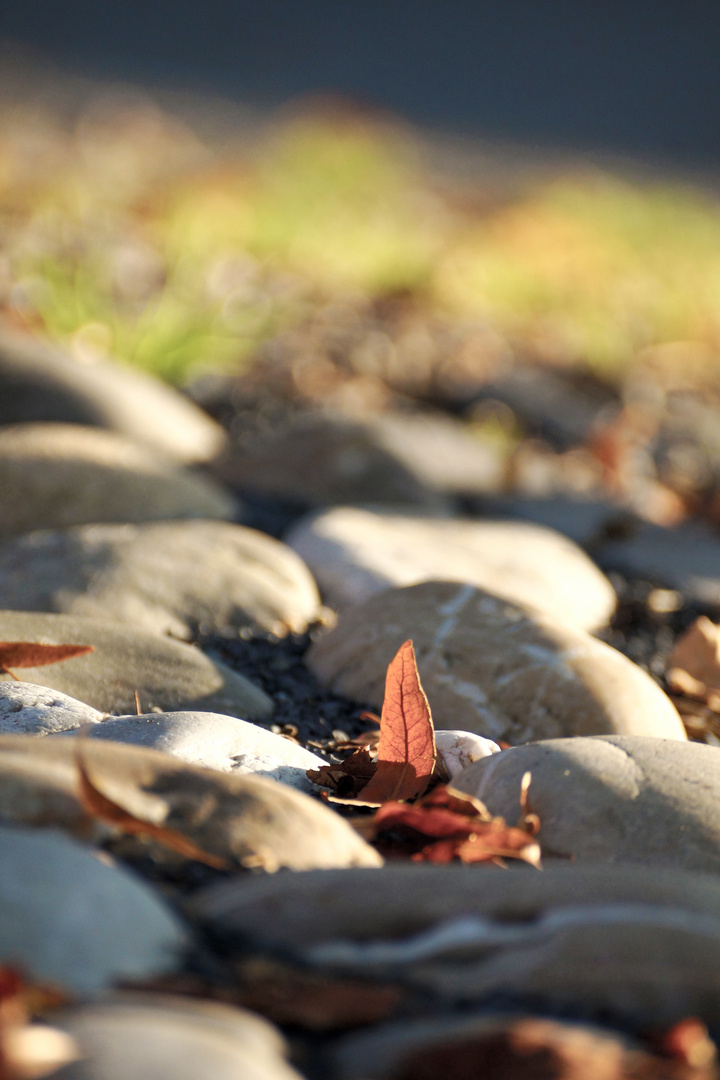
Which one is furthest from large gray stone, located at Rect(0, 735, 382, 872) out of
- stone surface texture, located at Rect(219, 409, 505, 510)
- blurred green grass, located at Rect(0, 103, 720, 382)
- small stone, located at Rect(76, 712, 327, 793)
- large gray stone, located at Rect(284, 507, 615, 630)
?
blurred green grass, located at Rect(0, 103, 720, 382)

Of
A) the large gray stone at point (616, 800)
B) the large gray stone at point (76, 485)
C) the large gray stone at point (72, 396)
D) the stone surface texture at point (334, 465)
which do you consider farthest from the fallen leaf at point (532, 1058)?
the large gray stone at point (72, 396)

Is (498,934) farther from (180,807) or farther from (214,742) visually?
(214,742)

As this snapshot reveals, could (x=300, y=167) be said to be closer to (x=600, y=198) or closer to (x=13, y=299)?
(x=600, y=198)

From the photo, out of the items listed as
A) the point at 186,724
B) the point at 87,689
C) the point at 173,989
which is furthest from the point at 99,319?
the point at 173,989

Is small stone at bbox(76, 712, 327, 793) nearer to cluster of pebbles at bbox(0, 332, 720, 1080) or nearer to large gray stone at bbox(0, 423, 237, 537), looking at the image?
cluster of pebbles at bbox(0, 332, 720, 1080)

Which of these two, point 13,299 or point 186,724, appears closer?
point 186,724

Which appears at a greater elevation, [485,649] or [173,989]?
[173,989]

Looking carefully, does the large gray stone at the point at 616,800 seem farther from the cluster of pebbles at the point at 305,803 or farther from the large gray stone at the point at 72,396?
the large gray stone at the point at 72,396
